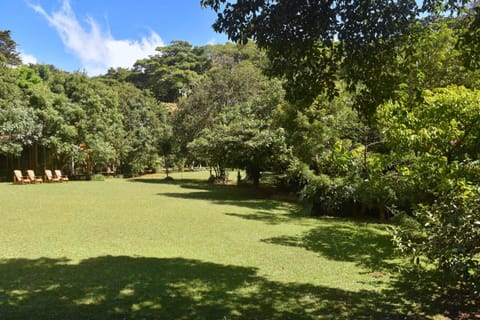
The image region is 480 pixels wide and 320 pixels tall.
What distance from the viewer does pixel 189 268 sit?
568 cm

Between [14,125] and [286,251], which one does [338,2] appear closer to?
[286,251]

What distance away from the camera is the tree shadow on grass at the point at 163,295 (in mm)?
3873

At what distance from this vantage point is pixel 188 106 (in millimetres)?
28625

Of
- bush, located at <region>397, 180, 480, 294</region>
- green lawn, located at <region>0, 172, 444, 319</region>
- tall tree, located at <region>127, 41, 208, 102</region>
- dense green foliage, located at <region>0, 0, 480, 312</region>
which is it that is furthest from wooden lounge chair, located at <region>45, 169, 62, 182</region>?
tall tree, located at <region>127, 41, 208, 102</region>

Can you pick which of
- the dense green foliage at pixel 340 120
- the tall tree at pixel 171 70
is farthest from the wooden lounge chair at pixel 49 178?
the tall tree at pixel 171 70

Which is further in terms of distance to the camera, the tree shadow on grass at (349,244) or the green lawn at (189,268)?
the tree shadow on grass at (349,244)

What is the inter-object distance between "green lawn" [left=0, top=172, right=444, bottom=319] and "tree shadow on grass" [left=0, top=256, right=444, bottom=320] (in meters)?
0.01

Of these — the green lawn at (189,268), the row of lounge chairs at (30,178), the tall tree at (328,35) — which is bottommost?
the green lawn at (189,268)

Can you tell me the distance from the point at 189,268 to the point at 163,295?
129cm

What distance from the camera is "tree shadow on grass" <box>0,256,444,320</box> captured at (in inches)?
152

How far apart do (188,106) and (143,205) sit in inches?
666

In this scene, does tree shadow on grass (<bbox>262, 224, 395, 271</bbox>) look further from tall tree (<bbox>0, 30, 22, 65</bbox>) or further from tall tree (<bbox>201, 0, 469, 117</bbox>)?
tall tree (<bbox>0, 30, 22, 65</bbox>)

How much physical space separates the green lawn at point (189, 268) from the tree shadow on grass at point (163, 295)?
12 millimetres

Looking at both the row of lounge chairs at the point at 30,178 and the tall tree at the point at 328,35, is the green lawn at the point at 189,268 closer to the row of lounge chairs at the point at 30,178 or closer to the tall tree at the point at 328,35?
the tall tree at the point at 328,35
